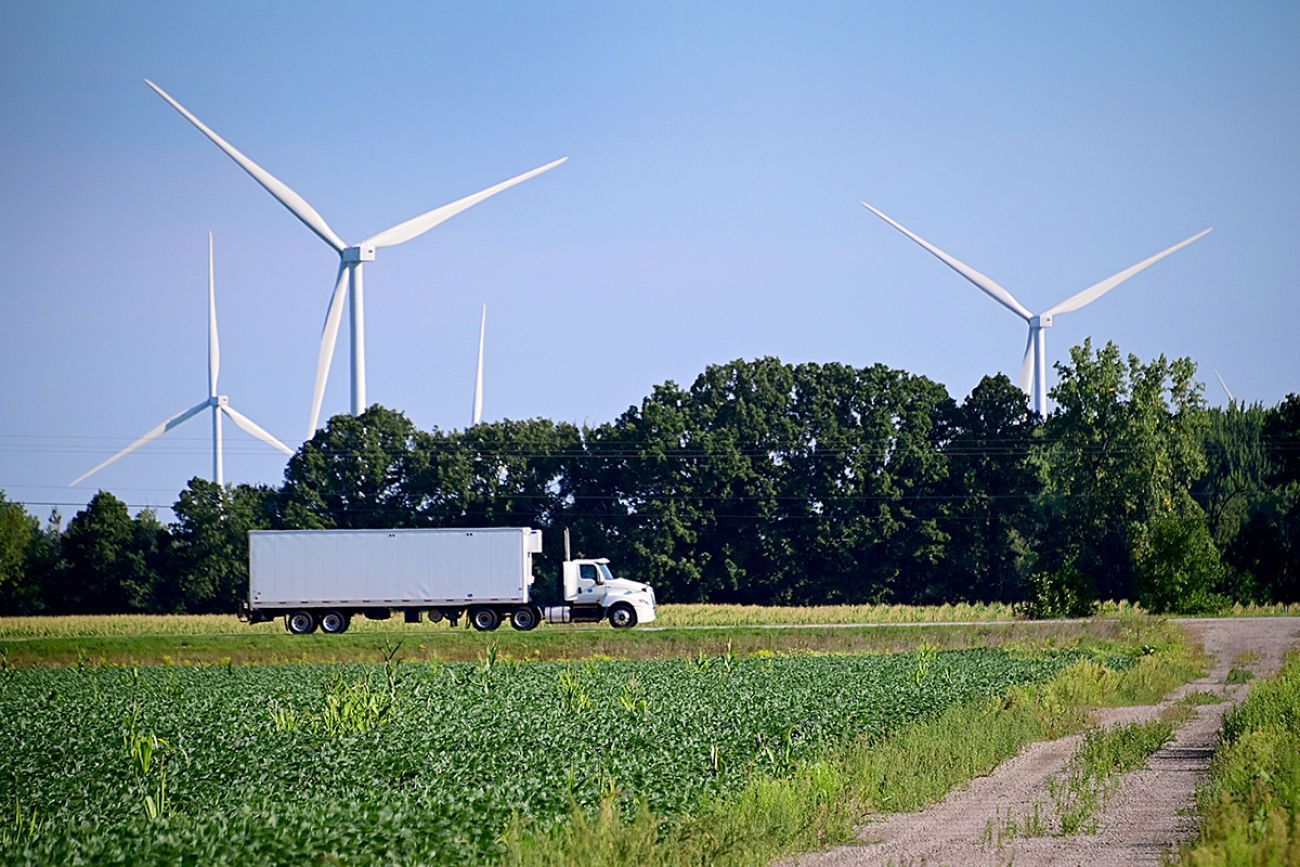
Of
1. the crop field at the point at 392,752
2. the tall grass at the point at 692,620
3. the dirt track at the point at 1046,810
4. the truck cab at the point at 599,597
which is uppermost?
the truck cab at the point at 599,597

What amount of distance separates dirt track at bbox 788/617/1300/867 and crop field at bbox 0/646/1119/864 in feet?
5.92

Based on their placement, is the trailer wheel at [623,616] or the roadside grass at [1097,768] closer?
the roadside grass at [1097,768]

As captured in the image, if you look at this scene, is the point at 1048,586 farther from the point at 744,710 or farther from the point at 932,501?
the point at 744,710

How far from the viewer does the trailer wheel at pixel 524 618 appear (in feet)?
191

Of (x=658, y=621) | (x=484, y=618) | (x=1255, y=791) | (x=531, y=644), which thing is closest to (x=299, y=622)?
(x=484, y=618)

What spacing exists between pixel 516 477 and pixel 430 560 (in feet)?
115

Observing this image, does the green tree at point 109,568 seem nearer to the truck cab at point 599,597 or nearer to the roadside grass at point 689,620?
the roadside grass at point 689,620

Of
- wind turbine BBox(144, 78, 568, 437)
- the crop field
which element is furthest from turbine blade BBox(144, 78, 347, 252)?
the crop field

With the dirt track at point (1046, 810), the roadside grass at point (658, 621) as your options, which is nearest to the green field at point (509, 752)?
the dirt track at point (1046, 810)

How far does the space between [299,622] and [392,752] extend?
4045cm

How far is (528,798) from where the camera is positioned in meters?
16.4

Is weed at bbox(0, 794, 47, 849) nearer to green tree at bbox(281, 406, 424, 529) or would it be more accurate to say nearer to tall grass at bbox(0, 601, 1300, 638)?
tall grass at bbox(0, 601, 1300, 638)

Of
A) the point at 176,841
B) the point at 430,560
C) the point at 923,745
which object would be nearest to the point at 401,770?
the point at 176,841

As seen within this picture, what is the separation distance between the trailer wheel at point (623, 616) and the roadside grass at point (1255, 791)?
33551 mm
